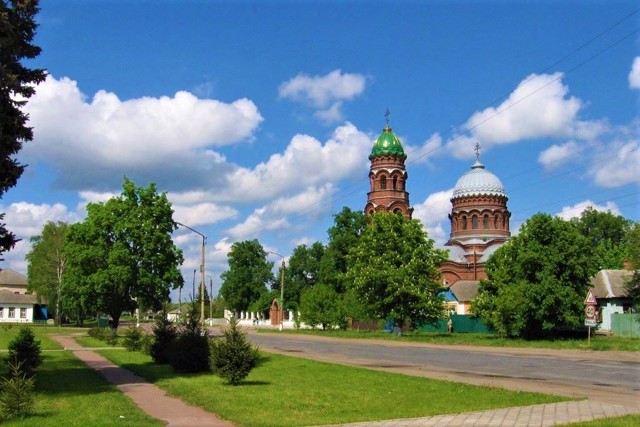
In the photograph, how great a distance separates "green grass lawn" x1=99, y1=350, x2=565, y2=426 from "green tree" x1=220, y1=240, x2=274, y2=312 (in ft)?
269

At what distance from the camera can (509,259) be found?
45156mm

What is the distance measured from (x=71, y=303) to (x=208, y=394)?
37.8 metres

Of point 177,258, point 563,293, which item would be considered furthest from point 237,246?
point 563,293

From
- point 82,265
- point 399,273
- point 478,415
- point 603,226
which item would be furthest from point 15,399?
point 603,226

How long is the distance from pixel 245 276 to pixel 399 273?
Answer: 5678 cm

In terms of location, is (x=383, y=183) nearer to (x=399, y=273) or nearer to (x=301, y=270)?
(x=301, y=270)

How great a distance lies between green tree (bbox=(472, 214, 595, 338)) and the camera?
39.0 m

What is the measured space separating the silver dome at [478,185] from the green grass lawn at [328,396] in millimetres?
58734

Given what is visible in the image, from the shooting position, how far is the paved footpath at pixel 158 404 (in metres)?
11.3

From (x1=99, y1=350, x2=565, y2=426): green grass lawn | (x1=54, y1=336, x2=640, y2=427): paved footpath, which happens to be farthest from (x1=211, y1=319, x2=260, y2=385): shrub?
(x1=54, y1=336, x2=640, y2=427): paved footpath

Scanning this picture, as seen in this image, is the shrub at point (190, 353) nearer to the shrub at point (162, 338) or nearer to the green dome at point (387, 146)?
the shrub at point (162, 338)

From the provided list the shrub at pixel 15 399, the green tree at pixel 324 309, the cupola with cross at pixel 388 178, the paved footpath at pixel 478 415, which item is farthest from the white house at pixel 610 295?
the shrub at pixel 15 399

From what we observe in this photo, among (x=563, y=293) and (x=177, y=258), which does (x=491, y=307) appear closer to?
(x=563, y=293)

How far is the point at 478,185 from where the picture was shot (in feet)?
249
